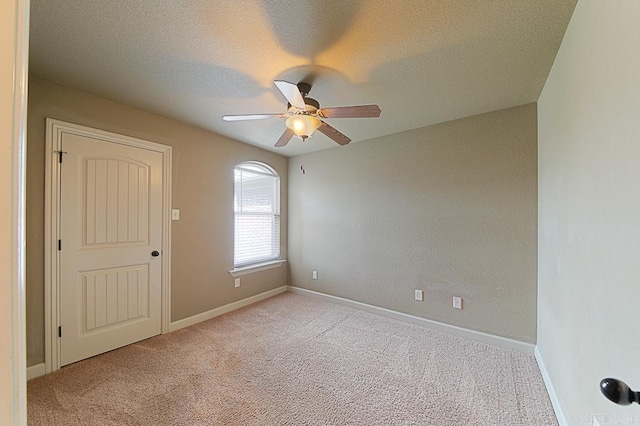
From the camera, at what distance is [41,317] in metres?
2.11

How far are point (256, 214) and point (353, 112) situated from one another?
2520 millimetres

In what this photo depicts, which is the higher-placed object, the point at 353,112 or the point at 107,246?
the point at 353,112

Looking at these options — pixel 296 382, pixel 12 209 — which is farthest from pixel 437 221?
pixel 12 209

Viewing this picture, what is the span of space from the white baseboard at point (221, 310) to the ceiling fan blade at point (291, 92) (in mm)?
2669

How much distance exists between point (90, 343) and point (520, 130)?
14.3 feet

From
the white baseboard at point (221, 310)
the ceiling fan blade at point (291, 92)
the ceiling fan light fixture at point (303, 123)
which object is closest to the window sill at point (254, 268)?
the white baseboard at point (221, 310)

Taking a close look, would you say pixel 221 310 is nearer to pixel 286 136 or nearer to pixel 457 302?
pixel 286 136

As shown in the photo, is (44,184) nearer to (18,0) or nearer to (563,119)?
(18,0)

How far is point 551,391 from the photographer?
6.06 ft

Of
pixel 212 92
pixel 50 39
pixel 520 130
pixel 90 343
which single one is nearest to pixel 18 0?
pixel 50 39

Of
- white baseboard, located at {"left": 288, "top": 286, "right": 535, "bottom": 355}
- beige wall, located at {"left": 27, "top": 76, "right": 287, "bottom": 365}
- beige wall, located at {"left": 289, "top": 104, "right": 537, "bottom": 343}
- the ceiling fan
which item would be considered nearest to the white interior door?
beige wall, located at {"left": 27, "top": 76, "right": 287, "bottom": 365}

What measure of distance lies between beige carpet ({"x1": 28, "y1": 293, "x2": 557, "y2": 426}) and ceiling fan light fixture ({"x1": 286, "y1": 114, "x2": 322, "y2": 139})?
1955 mm

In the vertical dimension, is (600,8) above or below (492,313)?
above

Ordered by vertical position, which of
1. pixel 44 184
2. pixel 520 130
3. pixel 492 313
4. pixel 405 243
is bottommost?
pixel 492 313
